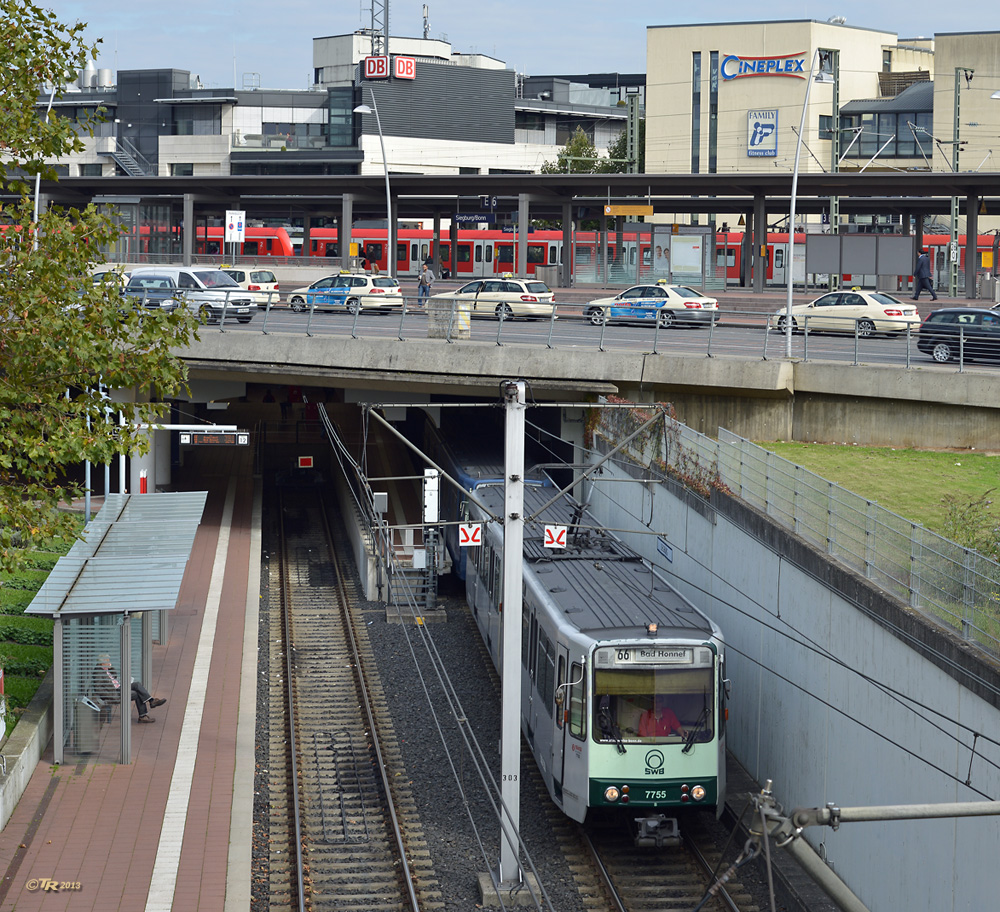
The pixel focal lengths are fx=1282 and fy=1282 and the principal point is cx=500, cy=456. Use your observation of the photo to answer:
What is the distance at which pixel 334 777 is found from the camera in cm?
1727

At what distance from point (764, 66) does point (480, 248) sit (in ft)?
73.3

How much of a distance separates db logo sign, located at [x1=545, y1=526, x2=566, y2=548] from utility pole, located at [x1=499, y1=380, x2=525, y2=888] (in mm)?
3069

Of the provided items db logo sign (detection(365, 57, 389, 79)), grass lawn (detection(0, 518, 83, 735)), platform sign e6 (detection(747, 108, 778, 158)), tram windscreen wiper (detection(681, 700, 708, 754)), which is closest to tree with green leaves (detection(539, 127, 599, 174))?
db logo sign (detection(365, 57, 389, 79))

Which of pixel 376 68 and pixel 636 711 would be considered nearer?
pixel 636 711

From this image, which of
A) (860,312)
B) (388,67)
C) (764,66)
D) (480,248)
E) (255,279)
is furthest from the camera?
(388,67)

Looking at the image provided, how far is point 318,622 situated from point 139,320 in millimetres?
12142

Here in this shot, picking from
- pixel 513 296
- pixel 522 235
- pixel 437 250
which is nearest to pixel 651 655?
pixel 513 296

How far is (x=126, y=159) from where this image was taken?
292 feet

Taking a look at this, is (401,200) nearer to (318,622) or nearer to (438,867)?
(318,622)

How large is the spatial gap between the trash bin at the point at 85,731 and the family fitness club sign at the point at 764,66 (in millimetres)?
68014

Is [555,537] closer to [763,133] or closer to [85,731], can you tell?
[85,731]

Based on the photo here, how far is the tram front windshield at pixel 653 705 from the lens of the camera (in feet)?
47.0

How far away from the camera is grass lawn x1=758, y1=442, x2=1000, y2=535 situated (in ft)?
62.8

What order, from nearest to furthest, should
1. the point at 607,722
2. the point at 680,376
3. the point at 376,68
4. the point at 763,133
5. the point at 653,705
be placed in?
the point at 607,722 → the point at 653,705 → the point at 680,376 → the point at 763,133 → the point at 376,68
